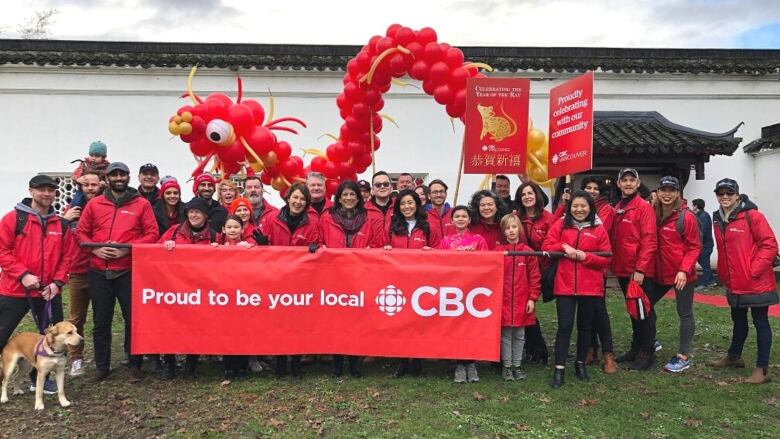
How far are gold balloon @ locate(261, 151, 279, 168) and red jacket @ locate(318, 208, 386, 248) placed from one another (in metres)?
2.79

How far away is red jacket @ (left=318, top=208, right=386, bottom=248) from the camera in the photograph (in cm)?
552

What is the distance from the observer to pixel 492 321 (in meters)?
5.33

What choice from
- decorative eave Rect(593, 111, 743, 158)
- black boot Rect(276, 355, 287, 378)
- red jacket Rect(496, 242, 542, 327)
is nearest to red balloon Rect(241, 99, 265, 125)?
black boot Rect(276, 355, 287, 378)

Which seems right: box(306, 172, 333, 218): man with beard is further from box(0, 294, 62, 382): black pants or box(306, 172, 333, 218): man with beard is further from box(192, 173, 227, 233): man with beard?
box(0, 294, 62, 382): black pants

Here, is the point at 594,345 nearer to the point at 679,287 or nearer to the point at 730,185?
the point at 679,287

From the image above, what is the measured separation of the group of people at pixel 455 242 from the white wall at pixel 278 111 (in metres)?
7.02

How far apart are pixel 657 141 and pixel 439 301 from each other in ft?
26.6

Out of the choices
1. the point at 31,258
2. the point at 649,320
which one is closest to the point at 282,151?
the point at 31,258

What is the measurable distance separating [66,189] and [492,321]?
1079 cm

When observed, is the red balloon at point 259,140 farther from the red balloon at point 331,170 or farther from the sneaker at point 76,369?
the sneaker at point 76,369

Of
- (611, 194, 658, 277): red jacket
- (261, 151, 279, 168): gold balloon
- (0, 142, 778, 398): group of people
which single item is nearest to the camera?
(0, 142, 778, 398): group of people

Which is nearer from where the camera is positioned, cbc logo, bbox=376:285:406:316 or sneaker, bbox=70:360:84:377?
cbc logo, bbox=376:285:406:316

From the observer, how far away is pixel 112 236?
529cm

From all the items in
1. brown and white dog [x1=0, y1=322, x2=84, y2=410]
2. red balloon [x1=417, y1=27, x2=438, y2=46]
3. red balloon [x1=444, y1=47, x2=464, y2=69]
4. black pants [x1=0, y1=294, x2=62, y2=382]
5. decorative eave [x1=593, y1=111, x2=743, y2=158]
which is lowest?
brown and white dog [x1=0, y1=322, x2=84, y2=410]
